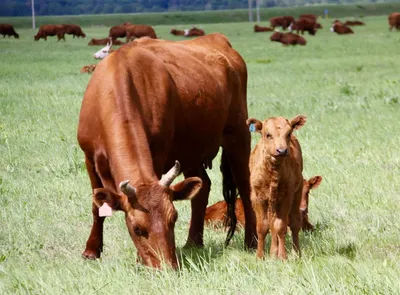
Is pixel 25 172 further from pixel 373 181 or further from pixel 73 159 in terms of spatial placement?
pixel 373 181

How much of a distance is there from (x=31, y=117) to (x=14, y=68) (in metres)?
13.7

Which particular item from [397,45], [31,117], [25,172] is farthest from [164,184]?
[397,45]

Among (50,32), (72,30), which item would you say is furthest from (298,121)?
(72,30)

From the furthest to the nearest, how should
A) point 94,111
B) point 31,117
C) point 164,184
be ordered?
point 31,117 < point 94,111 < point 164,184

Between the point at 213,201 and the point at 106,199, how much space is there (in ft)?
13.1

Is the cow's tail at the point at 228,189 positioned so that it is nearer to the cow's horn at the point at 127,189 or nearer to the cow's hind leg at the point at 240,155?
the cow's hind leg at the point at 240,155

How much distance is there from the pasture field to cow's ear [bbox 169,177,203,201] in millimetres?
520

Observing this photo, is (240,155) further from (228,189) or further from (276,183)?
(276,183)

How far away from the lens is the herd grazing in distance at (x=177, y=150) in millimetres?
6395

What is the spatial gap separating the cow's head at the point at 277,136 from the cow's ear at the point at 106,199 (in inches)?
55.2

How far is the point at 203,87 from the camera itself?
27.6 ft

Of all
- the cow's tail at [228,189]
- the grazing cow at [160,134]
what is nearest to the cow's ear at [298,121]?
the grazing cow at [160,134]

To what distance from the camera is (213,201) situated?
33.9ft

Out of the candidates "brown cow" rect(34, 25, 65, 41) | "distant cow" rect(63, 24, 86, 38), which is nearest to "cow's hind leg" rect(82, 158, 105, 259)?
"brown cow" rect(34, 25, 65, 41)
